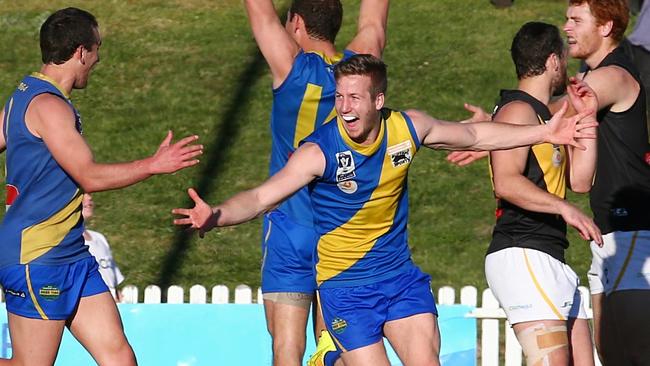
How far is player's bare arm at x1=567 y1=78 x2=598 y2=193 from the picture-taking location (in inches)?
289

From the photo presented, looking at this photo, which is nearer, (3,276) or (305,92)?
(3,276)

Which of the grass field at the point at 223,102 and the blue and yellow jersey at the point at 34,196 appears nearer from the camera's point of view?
the blue and yellow jersey at the point at 34,196

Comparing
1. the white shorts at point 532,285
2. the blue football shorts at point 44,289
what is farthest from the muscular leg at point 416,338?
the blue football shorts at point 44,289

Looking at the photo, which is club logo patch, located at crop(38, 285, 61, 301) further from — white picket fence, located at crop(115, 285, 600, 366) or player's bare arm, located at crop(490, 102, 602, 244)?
white picket fence, located at crop(115, 285, 600, 366)

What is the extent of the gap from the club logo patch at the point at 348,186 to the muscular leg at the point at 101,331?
1.51m

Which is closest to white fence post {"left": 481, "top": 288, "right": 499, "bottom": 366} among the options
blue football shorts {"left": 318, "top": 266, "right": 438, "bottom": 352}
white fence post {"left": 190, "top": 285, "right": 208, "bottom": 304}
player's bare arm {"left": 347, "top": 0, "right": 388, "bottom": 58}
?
white fence post {"left": 190, "top": 285, "right": 208, "bottom": 304}

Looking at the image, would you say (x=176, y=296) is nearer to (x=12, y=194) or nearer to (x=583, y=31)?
(x=12, y=194)

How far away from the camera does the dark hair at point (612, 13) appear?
7.71 m

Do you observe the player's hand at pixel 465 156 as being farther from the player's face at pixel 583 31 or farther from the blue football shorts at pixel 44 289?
the blue football shorts at pixel 44 289

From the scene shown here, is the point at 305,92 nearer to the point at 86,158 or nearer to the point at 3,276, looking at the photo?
the point at 86,158

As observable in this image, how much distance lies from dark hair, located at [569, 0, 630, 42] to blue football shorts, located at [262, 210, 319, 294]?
7.14 feet

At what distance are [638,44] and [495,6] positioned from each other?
5670 mm

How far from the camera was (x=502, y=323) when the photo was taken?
12.0 meters

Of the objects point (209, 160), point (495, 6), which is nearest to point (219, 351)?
point (209, 160)
